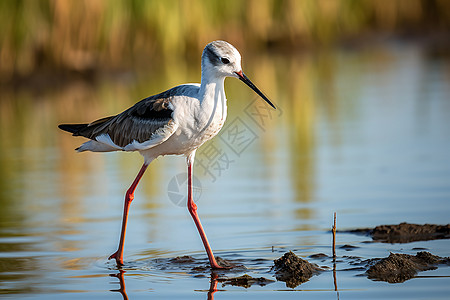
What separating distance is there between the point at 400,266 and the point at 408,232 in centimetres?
110

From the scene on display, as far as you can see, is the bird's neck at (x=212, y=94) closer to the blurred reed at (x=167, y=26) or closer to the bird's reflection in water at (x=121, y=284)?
the bird's reflection in water at (x=121, y=284)

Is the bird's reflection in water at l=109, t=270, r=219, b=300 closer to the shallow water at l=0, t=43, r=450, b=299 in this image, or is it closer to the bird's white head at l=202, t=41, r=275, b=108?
the shallow water at l=0, t=43, r=450, b=299

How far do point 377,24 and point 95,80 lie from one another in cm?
1143

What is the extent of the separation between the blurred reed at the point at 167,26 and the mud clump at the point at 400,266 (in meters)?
13.3

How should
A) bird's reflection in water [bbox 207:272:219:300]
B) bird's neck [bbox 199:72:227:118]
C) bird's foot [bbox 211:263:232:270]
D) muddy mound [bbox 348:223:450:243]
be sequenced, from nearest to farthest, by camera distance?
bird's reflection in water [bbox 207:272:219:300]
bird's foot [bbox 211:263:232:270]
bird's neck [bbox 199:72:227:118]
muddy mound [bbox 348:223:450:243]

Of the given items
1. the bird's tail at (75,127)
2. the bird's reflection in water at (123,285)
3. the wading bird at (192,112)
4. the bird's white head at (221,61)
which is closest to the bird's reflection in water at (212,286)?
the bird's reflection in water at (123,285)

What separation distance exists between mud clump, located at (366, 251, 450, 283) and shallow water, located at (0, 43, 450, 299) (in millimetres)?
94

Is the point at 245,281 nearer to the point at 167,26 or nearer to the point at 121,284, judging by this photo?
the point at 121,284

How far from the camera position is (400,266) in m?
6.34

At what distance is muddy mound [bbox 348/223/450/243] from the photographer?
7.28 meters

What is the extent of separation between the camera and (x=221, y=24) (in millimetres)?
23219

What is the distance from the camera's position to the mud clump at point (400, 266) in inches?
246

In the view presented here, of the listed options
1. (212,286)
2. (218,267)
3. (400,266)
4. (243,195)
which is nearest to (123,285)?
(212,286)

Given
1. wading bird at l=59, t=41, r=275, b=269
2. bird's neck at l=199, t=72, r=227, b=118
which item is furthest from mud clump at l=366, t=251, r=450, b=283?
bird's neck at l=199, t=72, r=227, b=118
